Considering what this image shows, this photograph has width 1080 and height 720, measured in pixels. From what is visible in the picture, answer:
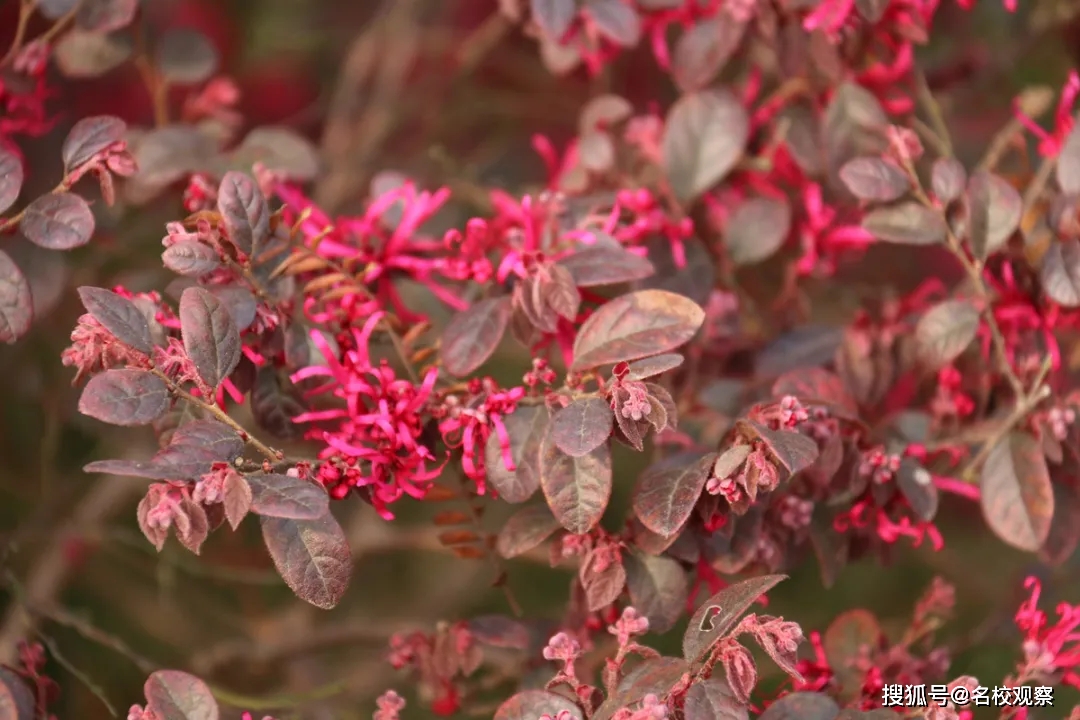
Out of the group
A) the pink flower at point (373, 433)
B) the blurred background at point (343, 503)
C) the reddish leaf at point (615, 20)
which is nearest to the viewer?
the pink flower at point (373, 433)

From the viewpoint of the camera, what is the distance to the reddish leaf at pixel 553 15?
0.86m

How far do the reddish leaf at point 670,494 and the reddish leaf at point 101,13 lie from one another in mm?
545

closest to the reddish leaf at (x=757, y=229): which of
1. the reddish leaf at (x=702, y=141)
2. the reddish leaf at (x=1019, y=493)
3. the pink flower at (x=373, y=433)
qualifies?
the reddish leaf at (x=702, y=141)

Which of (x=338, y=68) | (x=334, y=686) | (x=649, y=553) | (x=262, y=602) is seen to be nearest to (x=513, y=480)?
(x=649, y=553)

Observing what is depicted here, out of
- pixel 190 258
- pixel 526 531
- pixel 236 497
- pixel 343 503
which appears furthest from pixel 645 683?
pixel 343 503

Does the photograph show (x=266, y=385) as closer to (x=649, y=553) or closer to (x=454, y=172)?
(x=649, y=553)

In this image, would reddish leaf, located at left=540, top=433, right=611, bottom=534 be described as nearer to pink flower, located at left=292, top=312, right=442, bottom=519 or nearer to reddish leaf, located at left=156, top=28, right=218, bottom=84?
pink flower, located at left=292, top=312, right=442, bottom=519

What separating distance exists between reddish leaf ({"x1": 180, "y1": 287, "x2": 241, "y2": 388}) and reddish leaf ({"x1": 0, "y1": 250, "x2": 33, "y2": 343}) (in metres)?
0.12

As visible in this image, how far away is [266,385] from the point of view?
0.73 metres

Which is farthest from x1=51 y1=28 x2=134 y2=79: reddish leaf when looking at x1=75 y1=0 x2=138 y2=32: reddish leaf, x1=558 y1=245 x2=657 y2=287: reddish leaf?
x1=558 y1=245 x2=657 y2=287: reddish leaf

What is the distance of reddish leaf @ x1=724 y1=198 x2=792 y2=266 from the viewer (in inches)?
37.2

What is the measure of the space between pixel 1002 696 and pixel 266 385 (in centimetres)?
56

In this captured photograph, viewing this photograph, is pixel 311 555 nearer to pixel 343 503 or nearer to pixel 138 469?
pixel 138 469

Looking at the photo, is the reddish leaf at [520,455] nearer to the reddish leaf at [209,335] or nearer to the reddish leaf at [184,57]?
the reddish leaf at [209,335]
